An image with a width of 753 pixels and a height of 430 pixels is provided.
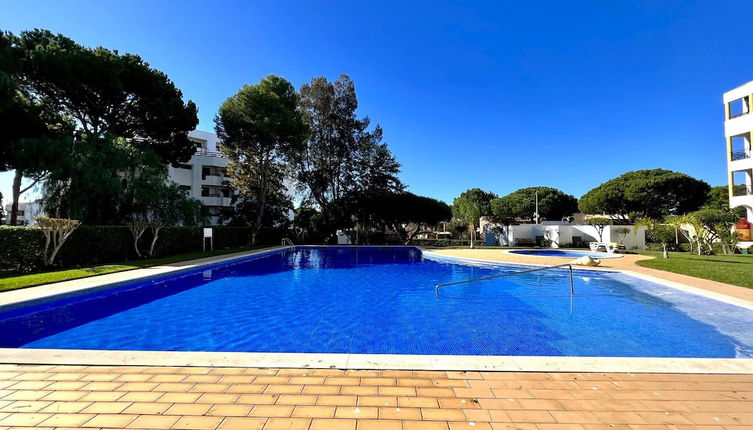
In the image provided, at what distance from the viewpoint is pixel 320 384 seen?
2639 millimetres

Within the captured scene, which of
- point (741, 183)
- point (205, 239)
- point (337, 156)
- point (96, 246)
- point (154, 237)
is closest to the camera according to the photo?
point (96, 246)

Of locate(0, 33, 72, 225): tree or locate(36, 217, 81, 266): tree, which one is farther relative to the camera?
locate(0, 33, 72, 225): tree

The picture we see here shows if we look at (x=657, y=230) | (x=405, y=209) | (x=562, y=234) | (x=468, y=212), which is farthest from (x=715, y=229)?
(x=405, y=209)

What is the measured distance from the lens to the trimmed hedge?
9.21m

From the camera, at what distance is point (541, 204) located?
4578cm

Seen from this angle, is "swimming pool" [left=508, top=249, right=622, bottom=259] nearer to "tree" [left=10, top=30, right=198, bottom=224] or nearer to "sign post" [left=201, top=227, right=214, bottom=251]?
"sign post" [left=201, top=227, right=214, bottom=251]

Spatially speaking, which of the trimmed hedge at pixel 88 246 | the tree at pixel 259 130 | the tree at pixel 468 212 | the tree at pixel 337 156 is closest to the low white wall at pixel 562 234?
the tree at pixel 468 212

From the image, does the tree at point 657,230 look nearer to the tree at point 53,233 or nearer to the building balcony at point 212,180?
the tree at point 53,233

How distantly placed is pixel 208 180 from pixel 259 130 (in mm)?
13595

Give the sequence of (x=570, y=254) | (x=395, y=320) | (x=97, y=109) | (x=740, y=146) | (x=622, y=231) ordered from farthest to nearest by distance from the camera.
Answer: (x=622, y=231) < (x=740, y=146) < (x=570, y=254) < (x=97, y=109) < (x=395, y=320)

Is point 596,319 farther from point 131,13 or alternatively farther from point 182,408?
point 131,13

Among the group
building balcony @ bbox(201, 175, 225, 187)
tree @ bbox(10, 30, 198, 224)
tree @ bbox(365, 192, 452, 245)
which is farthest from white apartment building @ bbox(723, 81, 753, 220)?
building balcony @ bbox(201, 175, 225, 187)

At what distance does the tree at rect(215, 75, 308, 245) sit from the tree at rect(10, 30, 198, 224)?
383 centimetres

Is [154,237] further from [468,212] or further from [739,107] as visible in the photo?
[739,107]
